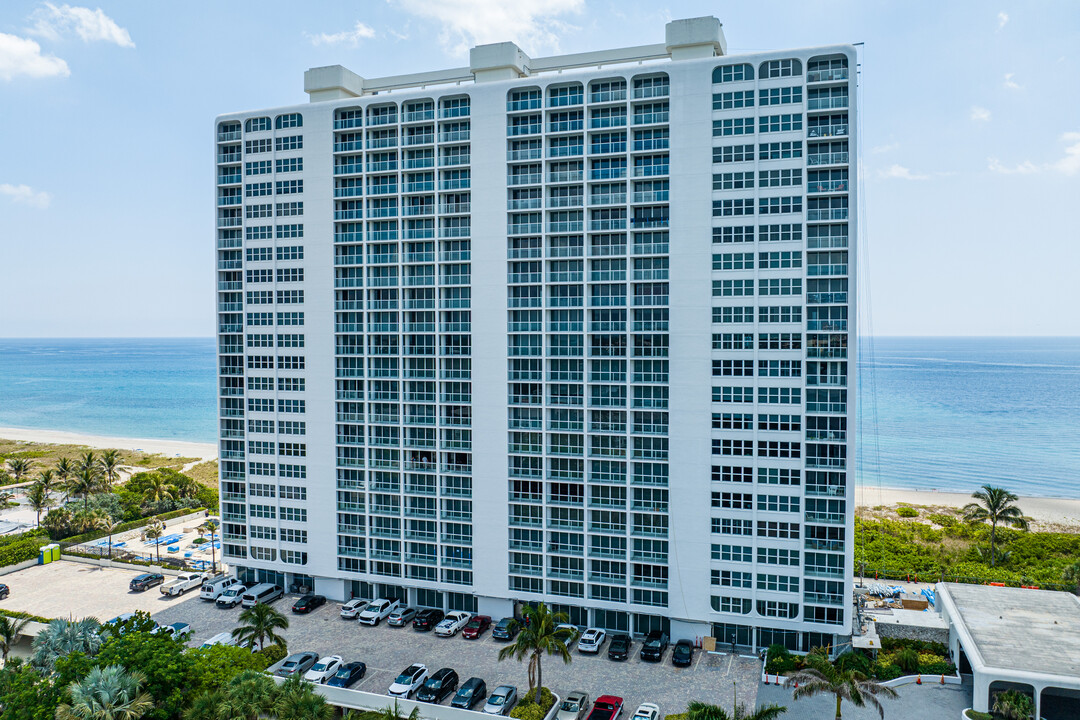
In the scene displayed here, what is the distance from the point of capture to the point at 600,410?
5262cm

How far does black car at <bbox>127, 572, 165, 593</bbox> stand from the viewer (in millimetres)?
62156

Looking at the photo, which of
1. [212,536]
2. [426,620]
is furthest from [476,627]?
[212,536]

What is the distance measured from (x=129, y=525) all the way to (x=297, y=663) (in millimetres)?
45185

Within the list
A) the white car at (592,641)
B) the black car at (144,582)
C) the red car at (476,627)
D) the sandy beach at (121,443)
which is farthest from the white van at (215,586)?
the sandy beach at (121,443)

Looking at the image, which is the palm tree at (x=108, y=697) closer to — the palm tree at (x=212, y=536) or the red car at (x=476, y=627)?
the red car at (x=476, y=627)

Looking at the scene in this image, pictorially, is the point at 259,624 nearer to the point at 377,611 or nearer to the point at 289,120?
the point at 377,611

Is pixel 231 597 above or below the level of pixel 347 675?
above

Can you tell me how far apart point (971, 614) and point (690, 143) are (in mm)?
37567

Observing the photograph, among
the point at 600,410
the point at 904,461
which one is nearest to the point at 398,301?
the point at 600,410

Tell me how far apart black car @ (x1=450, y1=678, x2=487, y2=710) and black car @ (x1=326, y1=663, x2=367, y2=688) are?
723 centimetres

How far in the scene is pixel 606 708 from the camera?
4138 centimetres

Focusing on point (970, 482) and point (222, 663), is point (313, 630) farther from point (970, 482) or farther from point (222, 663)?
point (970, 482)

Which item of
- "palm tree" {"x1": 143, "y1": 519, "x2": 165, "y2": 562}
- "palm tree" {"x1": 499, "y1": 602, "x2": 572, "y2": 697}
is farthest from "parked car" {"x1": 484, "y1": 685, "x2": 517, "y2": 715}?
"palm tree" {"x1": 143, "y1": 519, "x2": 165, "y2": 562}

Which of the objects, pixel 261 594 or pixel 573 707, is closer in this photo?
pixel 573 707
